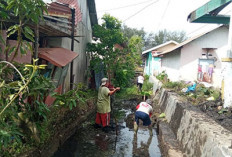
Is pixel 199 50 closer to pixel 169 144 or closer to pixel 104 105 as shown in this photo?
pixel 104 105

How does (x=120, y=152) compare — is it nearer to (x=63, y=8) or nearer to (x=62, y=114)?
(x=62, y=114)

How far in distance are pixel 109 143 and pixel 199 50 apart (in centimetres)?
963

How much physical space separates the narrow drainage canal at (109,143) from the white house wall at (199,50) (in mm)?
6797

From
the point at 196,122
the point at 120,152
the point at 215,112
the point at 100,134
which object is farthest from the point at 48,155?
the point at 215,112

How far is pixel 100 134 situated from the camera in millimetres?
7434

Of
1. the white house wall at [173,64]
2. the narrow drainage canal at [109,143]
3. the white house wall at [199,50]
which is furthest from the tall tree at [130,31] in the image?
the narrow drainage canal at [109,143]

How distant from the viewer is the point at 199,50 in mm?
13695

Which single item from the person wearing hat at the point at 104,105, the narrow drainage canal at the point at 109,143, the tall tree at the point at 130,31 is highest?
the tall tree at the point at 130,31

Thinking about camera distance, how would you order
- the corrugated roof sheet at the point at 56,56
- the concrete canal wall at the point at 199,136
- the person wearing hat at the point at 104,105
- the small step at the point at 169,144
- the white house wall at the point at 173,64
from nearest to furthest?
the concrete canal wall at the point at 199,136 < the small step at the point at 169,144 < the corrugated roof sheet at the point at 56,56 < the person wearing hat at the point at 104,105 < the white house wall at the point at 173,64

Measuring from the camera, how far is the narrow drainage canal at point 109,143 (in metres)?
5.87

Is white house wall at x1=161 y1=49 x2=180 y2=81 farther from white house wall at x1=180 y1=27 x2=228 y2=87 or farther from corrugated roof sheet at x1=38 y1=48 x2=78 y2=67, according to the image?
corrugated roof sheet at x1=38 y1=48 x2=78 y2=67

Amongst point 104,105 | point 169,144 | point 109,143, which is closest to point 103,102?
point 104,105

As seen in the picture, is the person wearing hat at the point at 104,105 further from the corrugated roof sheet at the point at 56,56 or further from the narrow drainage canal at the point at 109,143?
the corrugated roof sheet at the point at 56,56

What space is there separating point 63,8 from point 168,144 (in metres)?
5.56
